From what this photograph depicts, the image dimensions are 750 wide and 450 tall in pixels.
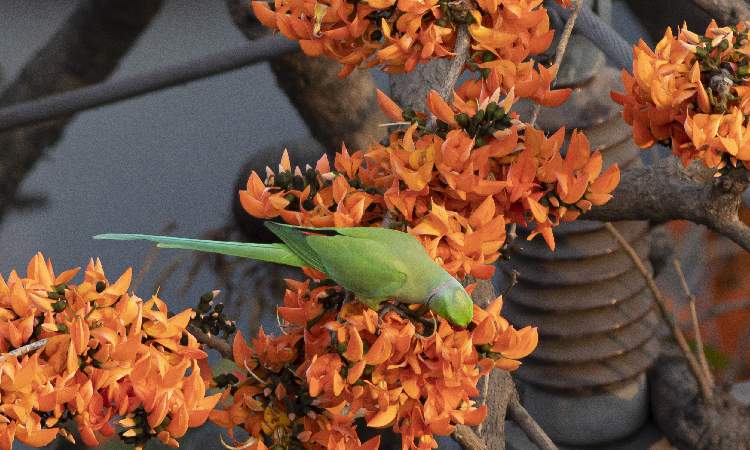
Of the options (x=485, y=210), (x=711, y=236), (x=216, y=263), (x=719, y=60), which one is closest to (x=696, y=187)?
(x=719, y=60)

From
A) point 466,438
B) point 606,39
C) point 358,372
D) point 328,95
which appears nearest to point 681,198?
point 606,39

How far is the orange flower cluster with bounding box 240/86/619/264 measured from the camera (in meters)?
0.34

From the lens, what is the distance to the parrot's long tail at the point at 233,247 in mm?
367

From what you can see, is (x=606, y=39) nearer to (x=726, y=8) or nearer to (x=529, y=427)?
(x=726, y=8)

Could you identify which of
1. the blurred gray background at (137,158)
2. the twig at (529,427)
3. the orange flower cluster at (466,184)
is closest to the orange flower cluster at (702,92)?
the orange flower cluster at (466,184)

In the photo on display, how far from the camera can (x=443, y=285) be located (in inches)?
13.4

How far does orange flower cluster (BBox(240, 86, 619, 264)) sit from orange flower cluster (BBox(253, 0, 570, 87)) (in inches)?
1.0

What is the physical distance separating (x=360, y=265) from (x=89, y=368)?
0.48ft

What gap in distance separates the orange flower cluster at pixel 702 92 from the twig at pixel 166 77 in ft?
1.78

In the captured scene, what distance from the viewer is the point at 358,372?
0.32 m

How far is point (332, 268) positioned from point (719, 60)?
10.4 inches

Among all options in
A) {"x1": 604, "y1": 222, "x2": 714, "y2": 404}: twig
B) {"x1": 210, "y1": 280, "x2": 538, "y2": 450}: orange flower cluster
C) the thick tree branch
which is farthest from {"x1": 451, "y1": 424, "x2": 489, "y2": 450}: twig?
the thick tree branch

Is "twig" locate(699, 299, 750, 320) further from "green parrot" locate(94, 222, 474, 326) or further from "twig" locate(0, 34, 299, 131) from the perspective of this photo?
"green parrot" locate(94, 222, 474, 326)

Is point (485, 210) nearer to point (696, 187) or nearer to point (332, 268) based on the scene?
point (332, 268)
